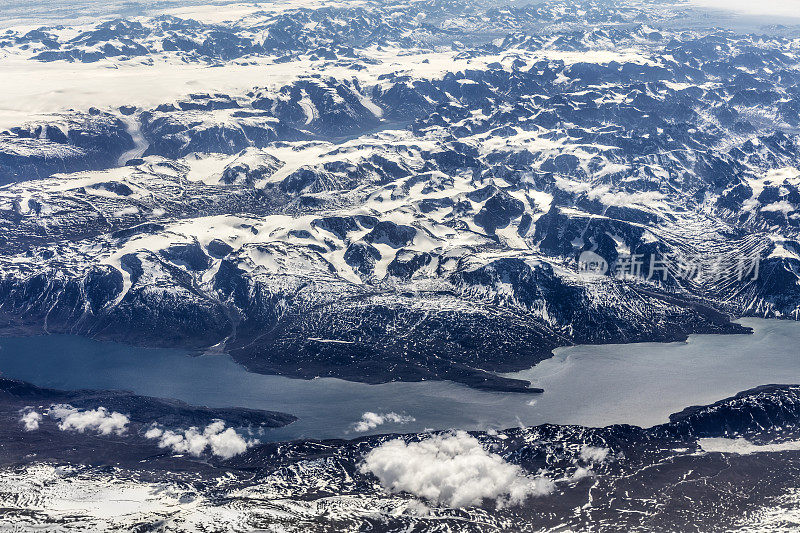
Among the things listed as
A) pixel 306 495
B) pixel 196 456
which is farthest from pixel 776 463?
pixel 196 456

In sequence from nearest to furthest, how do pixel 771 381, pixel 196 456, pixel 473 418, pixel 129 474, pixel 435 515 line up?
pixel 435 515 < pixel 129 474 < pixel 196 456 < pixel 473 418 < pixel 771 381

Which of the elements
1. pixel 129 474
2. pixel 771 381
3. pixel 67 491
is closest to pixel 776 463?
pixel 771 381

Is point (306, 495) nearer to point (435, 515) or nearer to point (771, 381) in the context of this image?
point (435, 515)

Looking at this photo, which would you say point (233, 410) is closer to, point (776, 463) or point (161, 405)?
point (161, 405)

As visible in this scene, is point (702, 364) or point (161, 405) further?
point (702, 364)

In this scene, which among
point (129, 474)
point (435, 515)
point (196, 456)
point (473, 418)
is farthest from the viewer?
point (473, 418)

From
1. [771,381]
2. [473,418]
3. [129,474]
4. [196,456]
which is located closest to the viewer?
[129,474]

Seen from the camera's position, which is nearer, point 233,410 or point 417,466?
point 417,466

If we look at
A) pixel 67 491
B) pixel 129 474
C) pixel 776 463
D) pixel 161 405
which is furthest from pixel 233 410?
pixel 776 463

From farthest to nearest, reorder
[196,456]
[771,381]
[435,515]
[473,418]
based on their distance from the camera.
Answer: [771,381]
[473,418]
[196,456]
[435,515]
